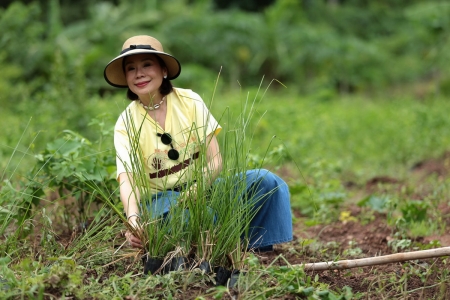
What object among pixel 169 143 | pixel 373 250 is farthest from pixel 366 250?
pixel 169 143

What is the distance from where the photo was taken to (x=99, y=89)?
13.8m

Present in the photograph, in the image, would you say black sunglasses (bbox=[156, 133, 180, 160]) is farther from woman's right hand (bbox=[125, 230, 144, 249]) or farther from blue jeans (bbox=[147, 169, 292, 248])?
woman's right hand (bbox=[125, 230, 144, 249])

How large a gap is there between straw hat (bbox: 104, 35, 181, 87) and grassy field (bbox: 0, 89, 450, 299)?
377 millimetres

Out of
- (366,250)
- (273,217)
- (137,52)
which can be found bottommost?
(366,250)

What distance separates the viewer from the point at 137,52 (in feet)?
9.59

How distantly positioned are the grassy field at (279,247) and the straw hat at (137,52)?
38cm

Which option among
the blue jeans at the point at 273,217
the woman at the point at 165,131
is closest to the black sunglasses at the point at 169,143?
the woman at the point at 165,131

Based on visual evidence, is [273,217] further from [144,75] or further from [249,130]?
[249,130]

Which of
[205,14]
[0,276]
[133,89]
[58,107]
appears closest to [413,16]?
[205,14]

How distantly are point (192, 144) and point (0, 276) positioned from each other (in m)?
0.98

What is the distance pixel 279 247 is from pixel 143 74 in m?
1.22

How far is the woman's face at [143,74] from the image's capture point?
3027mm

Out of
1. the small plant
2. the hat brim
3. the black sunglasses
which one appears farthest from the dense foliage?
the hat brim

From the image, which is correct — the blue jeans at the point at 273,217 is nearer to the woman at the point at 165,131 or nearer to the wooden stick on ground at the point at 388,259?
the woman at the point at 165,131
